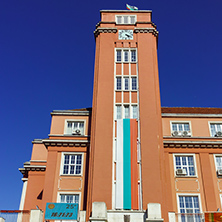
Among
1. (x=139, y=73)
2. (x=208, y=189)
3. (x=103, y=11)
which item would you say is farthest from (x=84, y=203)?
(x=103, y=11)

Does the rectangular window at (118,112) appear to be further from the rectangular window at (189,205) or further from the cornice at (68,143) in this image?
the rectangular window at (189,205)

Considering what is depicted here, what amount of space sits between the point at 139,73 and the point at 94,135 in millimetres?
7964

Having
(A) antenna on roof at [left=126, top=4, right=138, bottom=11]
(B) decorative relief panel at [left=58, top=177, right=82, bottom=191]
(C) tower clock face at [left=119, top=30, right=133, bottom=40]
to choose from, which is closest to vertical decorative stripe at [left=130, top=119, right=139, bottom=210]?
(B) decorative relief panel at [left=58, top=177, right=82, bottom=191]

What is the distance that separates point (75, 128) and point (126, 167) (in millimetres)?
7586

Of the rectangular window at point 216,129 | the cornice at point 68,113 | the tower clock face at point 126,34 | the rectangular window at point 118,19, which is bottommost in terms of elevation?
the rectangular window at point 216,129

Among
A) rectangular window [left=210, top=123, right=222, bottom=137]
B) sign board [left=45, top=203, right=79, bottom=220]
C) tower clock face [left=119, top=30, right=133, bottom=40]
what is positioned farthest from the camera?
tower clock face [left=119, top=30, right=133, bottom=40]

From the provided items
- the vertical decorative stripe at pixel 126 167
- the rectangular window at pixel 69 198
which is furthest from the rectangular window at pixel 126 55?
the rectangular window at pixel 69 198

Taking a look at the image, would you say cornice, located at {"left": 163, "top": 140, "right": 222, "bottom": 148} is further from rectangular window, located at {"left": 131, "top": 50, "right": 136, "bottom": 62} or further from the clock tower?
rectangular window, located at {"left": 131, "top": 50, "right": 136, "bottom": 62}

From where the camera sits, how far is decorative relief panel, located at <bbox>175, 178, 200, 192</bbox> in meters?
27.8

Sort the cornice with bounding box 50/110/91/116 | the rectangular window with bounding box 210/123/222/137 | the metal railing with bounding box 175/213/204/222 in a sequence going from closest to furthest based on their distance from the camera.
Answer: the metal railing with bounding box 175/213/204/222 → the rectangular window with bounding box 210/123/222/137 → the cornice with bounding box 50/110/91/116

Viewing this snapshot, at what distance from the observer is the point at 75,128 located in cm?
3159

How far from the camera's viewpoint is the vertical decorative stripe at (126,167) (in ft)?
82.4

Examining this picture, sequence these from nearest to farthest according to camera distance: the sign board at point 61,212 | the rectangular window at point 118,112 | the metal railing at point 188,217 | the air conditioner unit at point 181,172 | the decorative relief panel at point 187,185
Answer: the metal railing at point 188,217, the sign board at point 61,212, the decorative relief panel at point 187,185, the air conditioner unit at point 181,172, the rectangular window at point 118,112

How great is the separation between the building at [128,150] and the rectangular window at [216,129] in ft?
0.28
